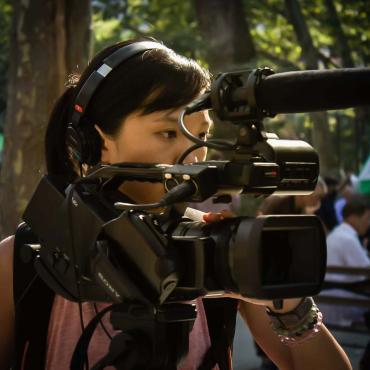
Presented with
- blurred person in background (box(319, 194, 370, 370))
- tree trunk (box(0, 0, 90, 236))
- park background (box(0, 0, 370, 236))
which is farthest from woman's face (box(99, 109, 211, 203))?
blurred person in background (box(319, 194, 370, 370))

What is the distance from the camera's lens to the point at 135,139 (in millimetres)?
1727

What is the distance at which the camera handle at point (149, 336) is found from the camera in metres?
1.46

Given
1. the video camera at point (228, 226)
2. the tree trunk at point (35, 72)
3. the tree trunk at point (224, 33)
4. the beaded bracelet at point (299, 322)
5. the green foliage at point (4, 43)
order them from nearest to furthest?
the video camera at point (228, 226), the beaded bracelet at point (299, 322), the tree trunk at point (35, 72), the green foliage at point (4, 43), the tree trunk at point (224, 33)

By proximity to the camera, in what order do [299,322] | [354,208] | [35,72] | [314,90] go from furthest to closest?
1. [354,208]
2. [35,72]
3. [299,322]
4. [314,90]

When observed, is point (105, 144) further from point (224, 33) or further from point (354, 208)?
point (224, 33)

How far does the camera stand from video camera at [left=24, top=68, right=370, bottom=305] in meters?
1.32

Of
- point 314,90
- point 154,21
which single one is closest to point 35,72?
point 314,90

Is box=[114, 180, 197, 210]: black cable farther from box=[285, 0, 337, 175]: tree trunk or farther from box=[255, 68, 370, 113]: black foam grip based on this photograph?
box=[285, 0, 337, 175]: tree trunk

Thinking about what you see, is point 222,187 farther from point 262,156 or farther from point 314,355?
point 314,355

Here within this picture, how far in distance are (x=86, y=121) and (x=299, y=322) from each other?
2.01 ft

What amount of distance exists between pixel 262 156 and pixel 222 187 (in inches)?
3.3

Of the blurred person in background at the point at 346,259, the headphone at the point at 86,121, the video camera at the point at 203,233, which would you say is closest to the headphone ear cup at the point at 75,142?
the headphone at the point at 86,121

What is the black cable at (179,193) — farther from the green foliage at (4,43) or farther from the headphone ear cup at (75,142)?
the green foliage at (4,43)

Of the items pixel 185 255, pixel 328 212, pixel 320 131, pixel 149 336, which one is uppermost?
pixel 185 255
